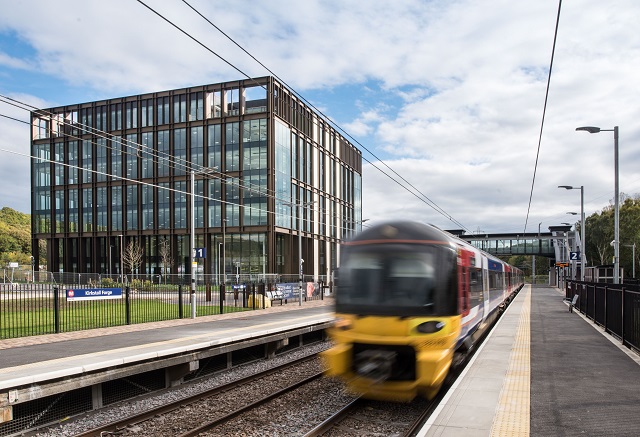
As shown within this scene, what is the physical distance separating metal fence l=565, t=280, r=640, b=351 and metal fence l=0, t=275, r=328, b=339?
46.5ft

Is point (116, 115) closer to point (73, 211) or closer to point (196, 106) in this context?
point (196, 106)

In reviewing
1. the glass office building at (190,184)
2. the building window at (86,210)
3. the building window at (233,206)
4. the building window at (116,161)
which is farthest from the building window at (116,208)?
the building window at (233,206)

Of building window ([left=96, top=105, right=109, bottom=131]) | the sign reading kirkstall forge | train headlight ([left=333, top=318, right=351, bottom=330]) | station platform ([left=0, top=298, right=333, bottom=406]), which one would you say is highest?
building window ([left=96, top=105, right=109, bottom=131])

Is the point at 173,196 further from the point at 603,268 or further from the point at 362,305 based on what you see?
the point at 362,305

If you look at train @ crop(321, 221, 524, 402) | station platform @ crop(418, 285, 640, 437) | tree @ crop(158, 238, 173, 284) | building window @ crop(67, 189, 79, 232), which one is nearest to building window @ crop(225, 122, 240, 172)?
tree @ crop(158, 238, 173, 284)

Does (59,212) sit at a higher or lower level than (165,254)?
higher

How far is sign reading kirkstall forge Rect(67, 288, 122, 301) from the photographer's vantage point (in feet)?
51.2

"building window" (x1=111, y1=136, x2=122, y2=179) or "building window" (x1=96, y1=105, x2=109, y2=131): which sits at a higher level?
"building window" (x1=96, y1=105, x2=109, y2=131)

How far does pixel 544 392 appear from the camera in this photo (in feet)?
26.0

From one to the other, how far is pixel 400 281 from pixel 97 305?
45.5 feet

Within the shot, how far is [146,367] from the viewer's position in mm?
10086

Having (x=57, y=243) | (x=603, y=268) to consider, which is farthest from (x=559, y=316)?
(x=57, y=243)

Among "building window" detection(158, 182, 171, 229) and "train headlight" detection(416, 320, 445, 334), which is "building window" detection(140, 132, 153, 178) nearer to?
"building window" detection(158, 182, 171, 229)

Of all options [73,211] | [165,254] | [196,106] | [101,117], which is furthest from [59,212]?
[196,106]
